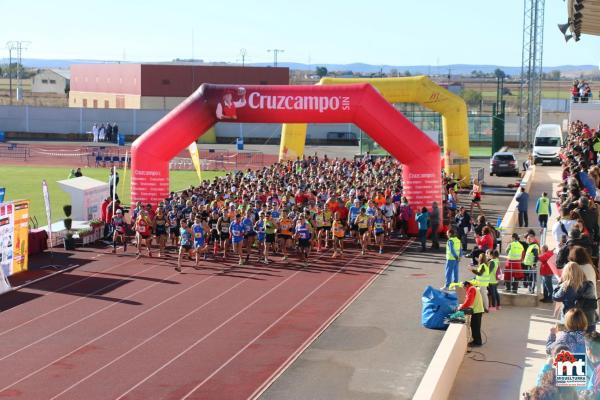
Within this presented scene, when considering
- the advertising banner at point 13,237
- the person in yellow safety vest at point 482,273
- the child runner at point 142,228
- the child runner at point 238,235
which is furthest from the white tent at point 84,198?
the person in yellow safety vest at point 482,273

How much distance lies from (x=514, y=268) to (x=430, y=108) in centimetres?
1879

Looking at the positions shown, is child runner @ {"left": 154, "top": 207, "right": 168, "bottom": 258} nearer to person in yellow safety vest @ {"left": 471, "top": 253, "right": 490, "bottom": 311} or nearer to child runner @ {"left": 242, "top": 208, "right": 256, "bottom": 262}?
child runner @ {"left": 242, "top": 208, "right": 256, "bottom": 262}

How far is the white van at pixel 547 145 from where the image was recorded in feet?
149

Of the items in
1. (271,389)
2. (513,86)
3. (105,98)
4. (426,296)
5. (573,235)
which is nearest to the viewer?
(271,389)

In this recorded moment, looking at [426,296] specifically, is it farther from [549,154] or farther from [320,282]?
[549,154]

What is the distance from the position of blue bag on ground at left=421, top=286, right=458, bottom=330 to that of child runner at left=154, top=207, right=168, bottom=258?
29.5ft

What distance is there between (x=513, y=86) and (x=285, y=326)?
184 m

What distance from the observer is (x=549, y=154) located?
45312 mm

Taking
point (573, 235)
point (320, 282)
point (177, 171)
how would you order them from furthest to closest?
point (177, 171), point (320, 282), point (573, 235)

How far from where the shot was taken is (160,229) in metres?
23.6

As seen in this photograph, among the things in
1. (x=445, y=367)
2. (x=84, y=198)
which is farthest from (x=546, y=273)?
(x=84, y=198)

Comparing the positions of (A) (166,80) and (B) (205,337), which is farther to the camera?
(A) (166,80)

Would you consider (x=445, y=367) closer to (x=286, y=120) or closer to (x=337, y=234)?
(x=337, y=234)

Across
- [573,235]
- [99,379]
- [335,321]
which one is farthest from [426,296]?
[99,379]
